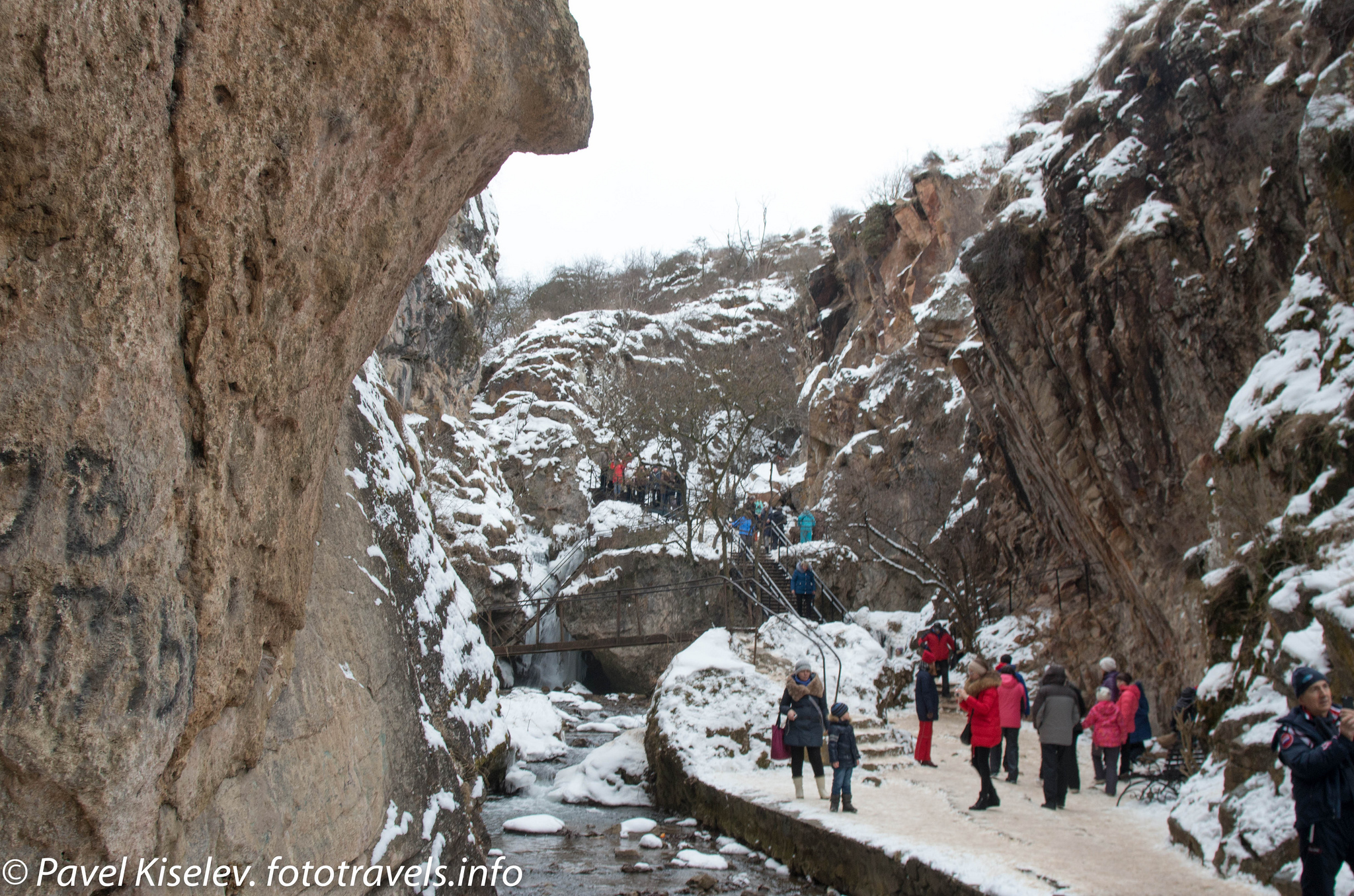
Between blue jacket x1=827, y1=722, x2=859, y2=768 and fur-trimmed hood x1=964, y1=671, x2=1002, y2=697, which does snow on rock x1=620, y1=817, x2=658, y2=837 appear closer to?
blue jacket x1=827, y1=722, x2=859, y2=768

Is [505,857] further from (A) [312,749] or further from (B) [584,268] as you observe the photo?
(B) [584,268]

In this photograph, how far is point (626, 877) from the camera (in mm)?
7270

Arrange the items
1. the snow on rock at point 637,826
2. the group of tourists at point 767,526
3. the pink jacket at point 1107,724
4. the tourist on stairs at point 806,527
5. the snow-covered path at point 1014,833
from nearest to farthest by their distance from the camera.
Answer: the snow-covered path at point 1014,833 → the pink jacket at point 1107,724 → the snow on rock at point 637,826 → the tourist on stairs at point 806,527 → the group of tourists at point 767,526

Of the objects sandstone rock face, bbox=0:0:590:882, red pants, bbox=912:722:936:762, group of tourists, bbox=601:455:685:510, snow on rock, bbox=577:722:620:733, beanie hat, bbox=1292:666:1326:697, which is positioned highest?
group of tourists, bbox=601:455:685:510

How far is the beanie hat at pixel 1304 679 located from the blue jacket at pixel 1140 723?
4774mm

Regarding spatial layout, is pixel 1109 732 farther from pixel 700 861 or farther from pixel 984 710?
pixel 700 861

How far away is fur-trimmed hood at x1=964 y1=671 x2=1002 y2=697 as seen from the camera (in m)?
7.49

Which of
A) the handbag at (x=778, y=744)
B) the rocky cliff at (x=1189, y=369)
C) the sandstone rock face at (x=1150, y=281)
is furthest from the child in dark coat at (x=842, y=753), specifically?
the sandstone rock face at (x=1150, y=281)

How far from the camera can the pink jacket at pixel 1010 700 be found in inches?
336

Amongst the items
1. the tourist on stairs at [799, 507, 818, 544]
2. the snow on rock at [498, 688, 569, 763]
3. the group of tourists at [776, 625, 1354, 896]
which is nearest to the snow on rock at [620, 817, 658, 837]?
the group of tourists at [776, 625, 1354, 896]

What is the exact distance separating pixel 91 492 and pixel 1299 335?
9.30 m

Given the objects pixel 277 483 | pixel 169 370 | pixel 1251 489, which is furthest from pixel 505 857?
pixel 1251 489

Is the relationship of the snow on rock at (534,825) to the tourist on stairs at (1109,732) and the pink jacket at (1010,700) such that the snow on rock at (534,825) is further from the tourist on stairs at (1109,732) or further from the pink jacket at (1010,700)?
the tourist on stairs at (1109,732)

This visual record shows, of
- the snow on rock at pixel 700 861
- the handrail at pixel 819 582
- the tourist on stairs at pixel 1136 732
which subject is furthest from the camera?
the handrail at pixel 819 582
